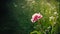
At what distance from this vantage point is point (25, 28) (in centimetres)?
211

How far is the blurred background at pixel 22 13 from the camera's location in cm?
210

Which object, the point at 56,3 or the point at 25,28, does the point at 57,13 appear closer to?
the point at 56,3

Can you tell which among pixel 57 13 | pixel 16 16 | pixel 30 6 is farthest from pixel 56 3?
pixel 16 16

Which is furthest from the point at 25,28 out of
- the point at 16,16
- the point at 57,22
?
the point at 57,22

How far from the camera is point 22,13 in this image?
6.92ft

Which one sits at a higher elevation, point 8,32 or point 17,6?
point 17,6

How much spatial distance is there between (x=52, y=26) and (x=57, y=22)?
2.1 inches

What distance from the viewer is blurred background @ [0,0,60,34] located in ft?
6.89

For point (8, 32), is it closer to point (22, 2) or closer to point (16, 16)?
point (16, 16)

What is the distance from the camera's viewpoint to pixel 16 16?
2107 millimetres

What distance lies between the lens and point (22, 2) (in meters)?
2.12

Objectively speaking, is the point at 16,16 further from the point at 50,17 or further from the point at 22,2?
the point at 50,17

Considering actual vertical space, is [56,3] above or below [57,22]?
above

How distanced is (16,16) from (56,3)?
0.35m
